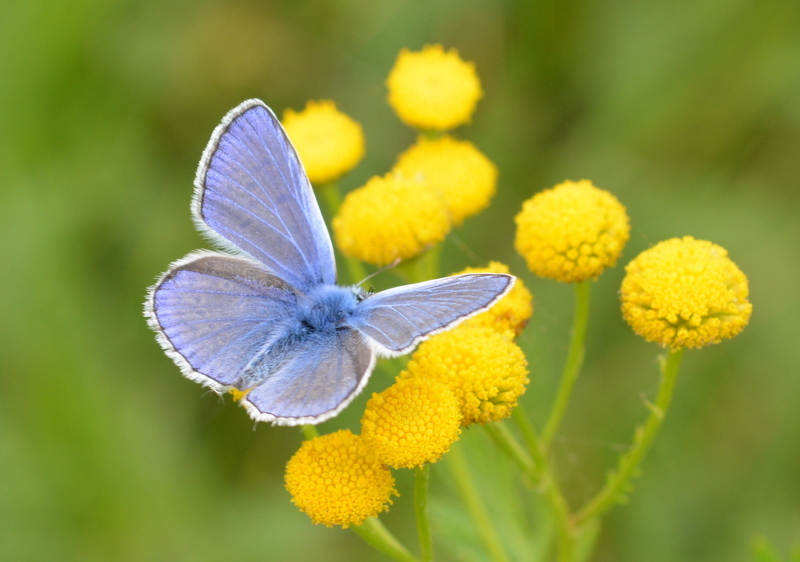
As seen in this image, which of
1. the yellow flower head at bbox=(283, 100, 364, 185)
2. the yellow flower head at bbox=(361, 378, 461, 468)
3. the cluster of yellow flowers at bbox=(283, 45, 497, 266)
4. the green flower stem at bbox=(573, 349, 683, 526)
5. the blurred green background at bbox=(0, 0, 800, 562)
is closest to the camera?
the yellow flower head at bbox=(361, 378, 461, 468)

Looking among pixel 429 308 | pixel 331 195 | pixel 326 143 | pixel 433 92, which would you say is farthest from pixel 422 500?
pixel 433 92

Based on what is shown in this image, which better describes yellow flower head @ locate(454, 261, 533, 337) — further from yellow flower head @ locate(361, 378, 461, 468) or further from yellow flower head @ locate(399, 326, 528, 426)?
yellow flower head @ locate(361, 378, 461, 468)

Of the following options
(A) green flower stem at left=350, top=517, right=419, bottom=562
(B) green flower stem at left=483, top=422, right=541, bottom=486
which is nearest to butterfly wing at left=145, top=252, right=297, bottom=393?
(A) green flower stem at left=350, top=517, right=419, bottom=562

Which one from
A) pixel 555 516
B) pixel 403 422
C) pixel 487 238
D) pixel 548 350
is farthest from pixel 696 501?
pixel 403 422

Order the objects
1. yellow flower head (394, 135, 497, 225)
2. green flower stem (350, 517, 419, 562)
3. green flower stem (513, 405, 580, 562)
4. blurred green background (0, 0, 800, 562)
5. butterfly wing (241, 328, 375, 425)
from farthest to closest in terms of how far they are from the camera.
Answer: blurred green background (0, 0, 800, 562) → yellow flower head (394, 135, 497, 225) → green flower stem (513, 405, 580, 562) → green flower stem (350, 517, 419, 562) → butterfly wing (241, 328, 375, 425)

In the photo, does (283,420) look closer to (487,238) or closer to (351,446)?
(351,446)

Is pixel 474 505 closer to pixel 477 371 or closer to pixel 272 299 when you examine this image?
pixel 477 371

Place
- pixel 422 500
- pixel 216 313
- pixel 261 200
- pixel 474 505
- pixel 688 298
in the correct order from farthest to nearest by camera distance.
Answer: pixel 474 505, pixel 261 200, pixel 216 313, pixel 688 298, pixel 422 500
